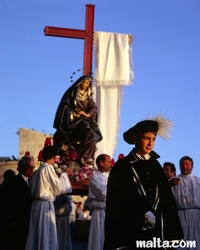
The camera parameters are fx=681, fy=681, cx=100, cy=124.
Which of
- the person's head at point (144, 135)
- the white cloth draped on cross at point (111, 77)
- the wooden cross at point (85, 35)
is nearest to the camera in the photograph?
the person's head at point (144, 135)

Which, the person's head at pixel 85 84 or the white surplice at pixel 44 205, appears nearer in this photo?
the white surplice at pixel 44 205

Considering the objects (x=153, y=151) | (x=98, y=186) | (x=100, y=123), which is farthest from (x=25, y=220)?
(x=100, y=123)

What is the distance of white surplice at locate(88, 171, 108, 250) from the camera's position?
1086 cm

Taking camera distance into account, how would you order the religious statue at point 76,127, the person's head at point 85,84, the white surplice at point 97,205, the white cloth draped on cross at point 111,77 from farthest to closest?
the white cloth draped on cross at point 111,77 < the person's head at point 85,84 < the religious statue at point 76,127 < the white surplice at point 97,205

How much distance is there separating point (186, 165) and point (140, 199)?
4058 mm

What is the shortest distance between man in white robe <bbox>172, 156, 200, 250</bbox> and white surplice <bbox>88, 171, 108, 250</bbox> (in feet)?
3.81

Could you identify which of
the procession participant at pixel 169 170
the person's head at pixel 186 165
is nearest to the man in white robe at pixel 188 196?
the person's head at pixel 186 165

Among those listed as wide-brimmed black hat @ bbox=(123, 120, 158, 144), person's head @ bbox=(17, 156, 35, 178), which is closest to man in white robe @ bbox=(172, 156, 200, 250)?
person's head @ bbox=(17, 156, 35, 178)

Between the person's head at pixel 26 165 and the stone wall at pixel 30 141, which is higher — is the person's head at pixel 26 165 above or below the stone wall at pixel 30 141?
below

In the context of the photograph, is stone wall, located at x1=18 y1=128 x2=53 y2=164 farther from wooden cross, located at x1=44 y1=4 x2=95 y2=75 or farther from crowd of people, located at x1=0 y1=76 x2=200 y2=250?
crowd of people, located at x1=0 y1=76 x2=200 y2=250

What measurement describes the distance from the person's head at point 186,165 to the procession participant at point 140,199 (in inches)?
140

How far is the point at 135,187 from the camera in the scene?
708 cm

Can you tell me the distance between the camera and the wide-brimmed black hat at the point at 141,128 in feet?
23.9

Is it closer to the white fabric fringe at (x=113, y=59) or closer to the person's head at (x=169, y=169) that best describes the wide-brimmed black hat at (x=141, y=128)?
the person's head at (x=169, y=169)
